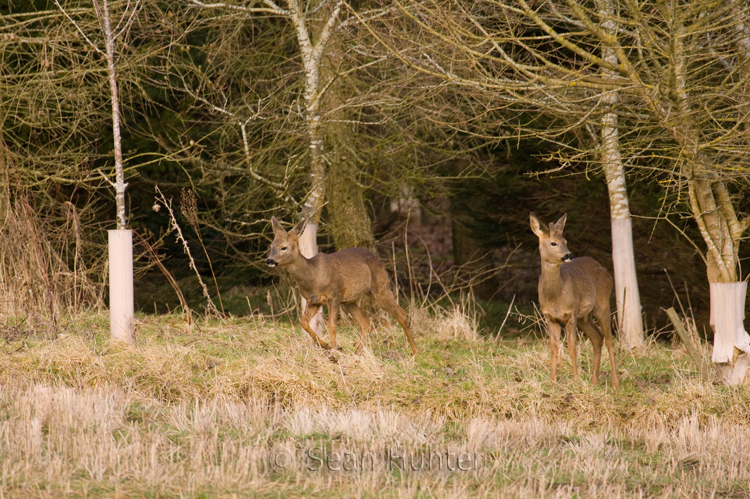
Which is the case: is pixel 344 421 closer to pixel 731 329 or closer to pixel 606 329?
pixel 606 329

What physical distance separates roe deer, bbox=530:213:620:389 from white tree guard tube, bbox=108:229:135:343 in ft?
13.7

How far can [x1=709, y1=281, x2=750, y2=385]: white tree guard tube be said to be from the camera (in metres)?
8.37

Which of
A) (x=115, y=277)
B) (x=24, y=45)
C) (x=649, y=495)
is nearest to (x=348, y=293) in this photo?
(x=115, y=277)

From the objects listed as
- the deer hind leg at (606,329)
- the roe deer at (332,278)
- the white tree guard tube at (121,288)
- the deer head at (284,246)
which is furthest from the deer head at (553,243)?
the white tree guard tube at (121,288)

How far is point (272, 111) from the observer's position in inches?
485

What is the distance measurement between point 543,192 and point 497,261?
549 cm

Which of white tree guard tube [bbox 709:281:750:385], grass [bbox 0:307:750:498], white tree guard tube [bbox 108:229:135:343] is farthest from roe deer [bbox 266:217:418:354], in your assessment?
white tree guard tube [bbox 709:281:750:385]

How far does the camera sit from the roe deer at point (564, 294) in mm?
8367

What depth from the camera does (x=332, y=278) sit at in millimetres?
9594

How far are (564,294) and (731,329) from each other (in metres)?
1.62

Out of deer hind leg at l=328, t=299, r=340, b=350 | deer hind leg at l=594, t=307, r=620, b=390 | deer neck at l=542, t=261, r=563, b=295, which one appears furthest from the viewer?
deer hind leg at l=328, t=299, r=340, b=350

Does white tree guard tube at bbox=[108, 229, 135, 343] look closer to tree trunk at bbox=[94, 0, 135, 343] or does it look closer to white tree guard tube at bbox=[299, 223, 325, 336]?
tree trunk at bbox=[94, 0, 135, 343]

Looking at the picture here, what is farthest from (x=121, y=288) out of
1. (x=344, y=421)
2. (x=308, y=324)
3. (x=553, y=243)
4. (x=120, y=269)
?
(x=553, y=243)

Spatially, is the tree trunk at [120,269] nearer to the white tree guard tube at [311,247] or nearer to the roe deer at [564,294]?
the white tree guard tube at [311,247]
